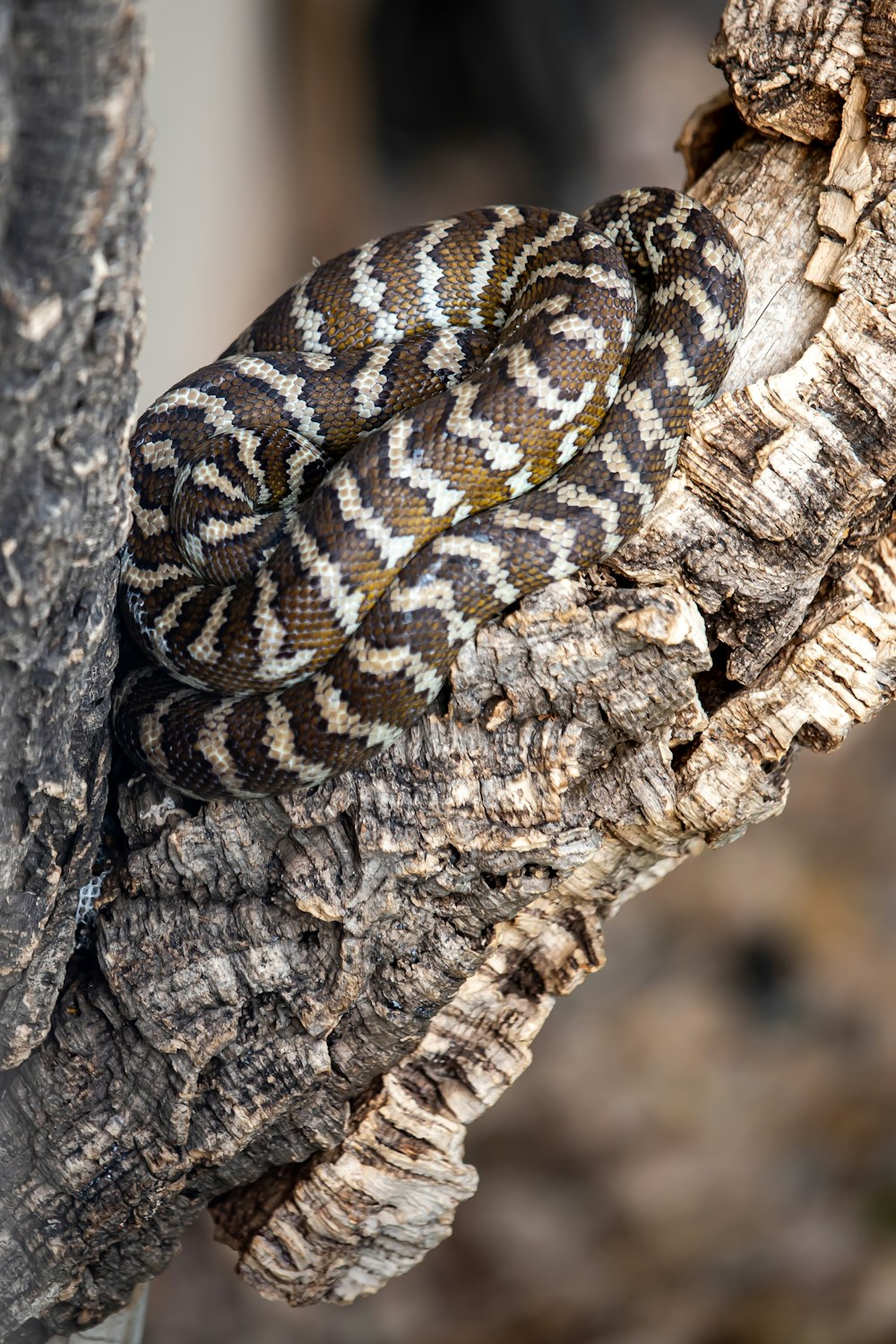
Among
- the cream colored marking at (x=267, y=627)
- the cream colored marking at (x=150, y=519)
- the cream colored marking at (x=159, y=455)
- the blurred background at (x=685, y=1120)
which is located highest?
the cream colored marking at (x=159, y=455)

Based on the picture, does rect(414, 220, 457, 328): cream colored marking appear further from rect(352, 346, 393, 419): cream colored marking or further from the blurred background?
the blurred background

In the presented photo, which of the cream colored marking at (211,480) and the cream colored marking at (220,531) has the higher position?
the cream colored marking at (211,480)

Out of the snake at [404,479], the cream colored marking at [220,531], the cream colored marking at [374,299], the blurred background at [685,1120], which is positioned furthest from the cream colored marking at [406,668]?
the blurred background at [685,1120]

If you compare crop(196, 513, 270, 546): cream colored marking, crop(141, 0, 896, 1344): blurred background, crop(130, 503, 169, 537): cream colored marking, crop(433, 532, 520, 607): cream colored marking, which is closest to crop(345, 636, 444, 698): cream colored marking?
crop(433, 532, 520, 607): cream colored marking

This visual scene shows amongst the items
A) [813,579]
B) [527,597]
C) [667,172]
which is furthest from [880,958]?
[667,172]

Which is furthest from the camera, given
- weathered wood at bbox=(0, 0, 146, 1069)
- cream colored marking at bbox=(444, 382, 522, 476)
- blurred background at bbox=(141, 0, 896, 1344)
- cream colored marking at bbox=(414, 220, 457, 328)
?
blurred background at bbox=(141, 0, 896, 1344)

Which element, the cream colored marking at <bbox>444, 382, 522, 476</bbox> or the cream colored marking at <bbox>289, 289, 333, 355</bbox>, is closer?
the cream colored marking at <bbox>444, 382, 522, 476</bbox>

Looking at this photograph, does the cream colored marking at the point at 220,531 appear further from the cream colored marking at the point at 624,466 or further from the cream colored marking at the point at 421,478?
the cream colored marking at the point at 624,466
